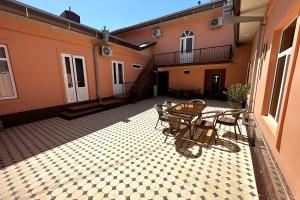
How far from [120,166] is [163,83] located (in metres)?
9.42

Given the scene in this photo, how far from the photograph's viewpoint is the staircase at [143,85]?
828cm

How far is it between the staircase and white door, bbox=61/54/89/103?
8.98ft

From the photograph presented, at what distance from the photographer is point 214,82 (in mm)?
9094

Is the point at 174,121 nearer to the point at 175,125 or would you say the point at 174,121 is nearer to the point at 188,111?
the point at 175,125

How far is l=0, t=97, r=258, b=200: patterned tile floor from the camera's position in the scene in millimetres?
1811

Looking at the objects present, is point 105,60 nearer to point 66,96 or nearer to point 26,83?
point 66,96

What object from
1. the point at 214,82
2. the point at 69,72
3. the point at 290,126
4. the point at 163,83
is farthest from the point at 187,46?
the point at 290,126

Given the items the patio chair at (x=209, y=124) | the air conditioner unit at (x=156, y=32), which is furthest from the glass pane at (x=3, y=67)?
the air conditioner unit at (x=156, y=32)

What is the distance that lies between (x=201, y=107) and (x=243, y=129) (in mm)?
1369

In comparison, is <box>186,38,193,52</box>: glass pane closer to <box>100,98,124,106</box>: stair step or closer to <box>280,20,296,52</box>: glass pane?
<box>100,98,124,106</box>: stair step

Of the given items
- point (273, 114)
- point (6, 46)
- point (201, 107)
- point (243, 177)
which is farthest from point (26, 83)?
point (273, 114)

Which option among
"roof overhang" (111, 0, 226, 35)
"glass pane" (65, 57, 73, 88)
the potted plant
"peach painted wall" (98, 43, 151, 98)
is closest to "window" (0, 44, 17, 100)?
"glass pane" (65, 57, 73, 88)

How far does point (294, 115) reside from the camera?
1.44 metres

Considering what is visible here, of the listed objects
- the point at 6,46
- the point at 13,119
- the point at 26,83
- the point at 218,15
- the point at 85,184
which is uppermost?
the point at 218,15
